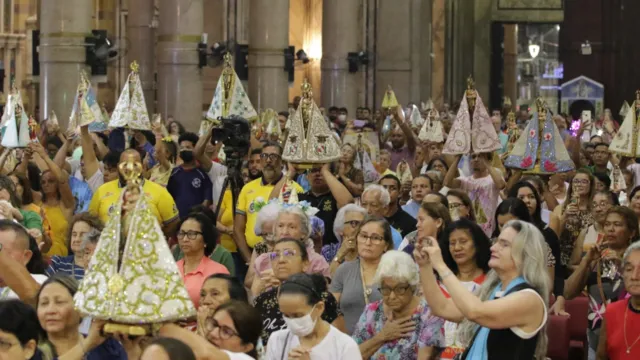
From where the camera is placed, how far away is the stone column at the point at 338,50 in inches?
1329

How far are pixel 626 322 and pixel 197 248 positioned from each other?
10.9ft

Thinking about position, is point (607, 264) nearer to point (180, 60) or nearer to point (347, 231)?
point (347, 231)

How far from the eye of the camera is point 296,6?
140 feet

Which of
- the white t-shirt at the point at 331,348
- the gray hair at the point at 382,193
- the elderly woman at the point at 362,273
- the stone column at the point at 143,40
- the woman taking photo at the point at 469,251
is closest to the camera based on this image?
the white t-shirt at the point at 331,348

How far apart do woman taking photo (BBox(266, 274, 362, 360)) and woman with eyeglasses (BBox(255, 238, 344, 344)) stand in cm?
58

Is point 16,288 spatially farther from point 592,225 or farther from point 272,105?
point 272,105

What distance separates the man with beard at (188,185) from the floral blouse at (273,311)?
18.3 feet

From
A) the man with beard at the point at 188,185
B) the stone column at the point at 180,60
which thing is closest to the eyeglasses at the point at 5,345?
the man with beard at the point at 188,185

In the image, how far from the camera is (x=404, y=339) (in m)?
9.53

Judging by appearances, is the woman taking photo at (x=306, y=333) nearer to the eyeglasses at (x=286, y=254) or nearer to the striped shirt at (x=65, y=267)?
the eyeglasses at (x=286, y=254)

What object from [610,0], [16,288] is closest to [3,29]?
[610,0]

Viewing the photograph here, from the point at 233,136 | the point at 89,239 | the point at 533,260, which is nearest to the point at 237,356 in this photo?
the point at 533,260

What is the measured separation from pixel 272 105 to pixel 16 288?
20.4 meters

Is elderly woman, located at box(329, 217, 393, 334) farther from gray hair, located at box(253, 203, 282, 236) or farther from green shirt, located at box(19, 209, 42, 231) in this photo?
green shirt, located at box(19, 209, 42, 231)
